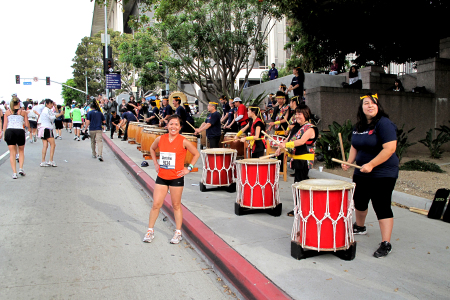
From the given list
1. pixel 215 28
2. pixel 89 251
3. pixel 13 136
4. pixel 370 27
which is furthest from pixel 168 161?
pixel 215 28

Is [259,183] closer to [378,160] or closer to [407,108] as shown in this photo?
[378,160]

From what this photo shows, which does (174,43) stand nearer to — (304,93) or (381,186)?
(304,93)

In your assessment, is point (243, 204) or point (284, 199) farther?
point (284, 199)

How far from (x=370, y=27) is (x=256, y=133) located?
1193cm

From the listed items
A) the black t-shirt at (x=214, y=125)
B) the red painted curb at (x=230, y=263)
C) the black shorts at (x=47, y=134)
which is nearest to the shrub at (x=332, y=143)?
the black t-shirt at (x=214, y=125)

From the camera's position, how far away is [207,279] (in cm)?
432

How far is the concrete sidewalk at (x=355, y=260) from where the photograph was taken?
366 centimetres

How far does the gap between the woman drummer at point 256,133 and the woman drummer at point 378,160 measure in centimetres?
324

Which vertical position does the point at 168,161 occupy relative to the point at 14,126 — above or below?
below

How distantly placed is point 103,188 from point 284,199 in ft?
14.3

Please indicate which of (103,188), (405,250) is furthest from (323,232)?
(103,188)

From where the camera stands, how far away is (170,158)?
5.25 metres

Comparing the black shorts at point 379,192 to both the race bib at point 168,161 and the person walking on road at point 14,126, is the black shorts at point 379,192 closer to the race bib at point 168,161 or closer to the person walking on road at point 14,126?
the race bib at point 168,161

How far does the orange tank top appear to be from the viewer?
206 inches
